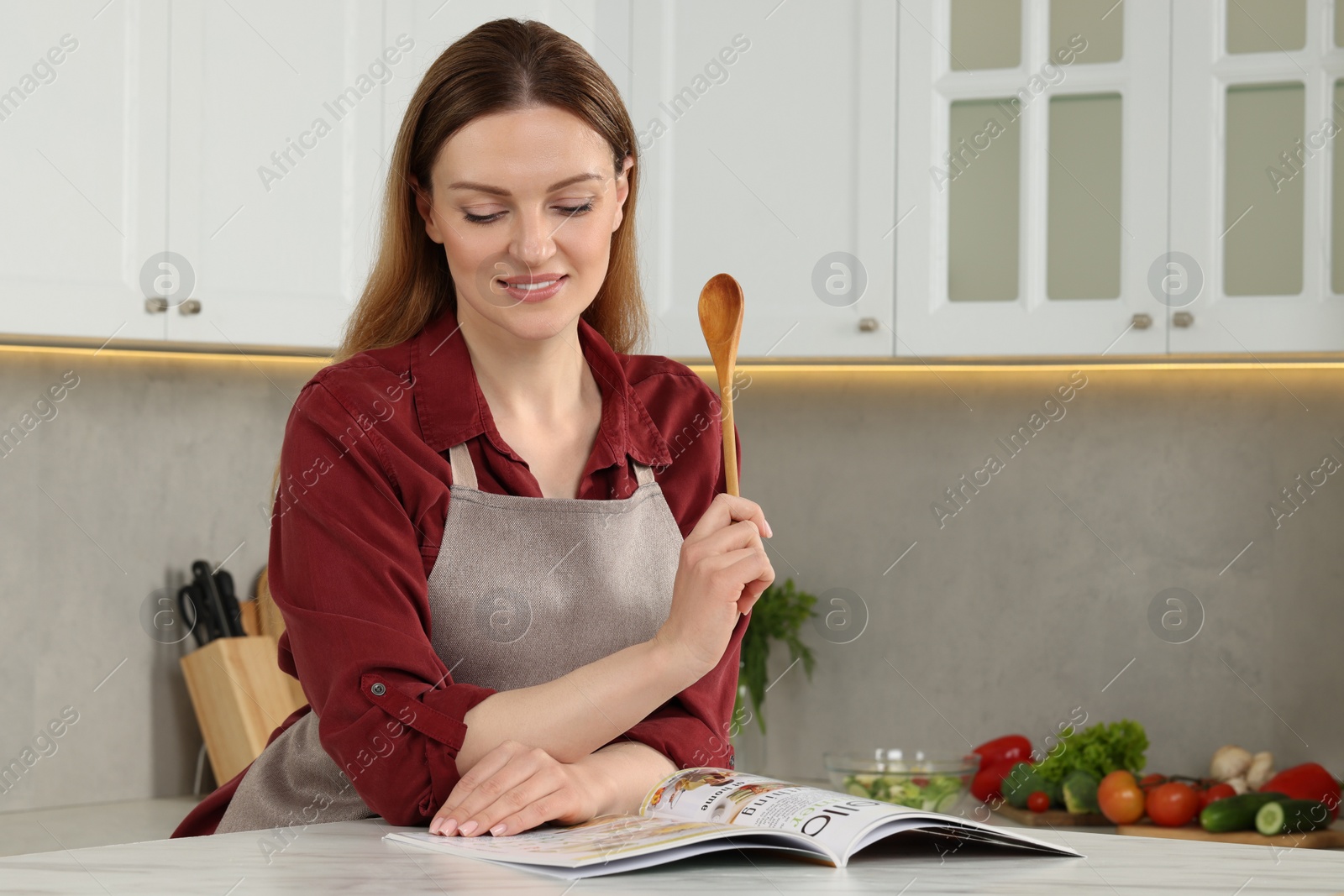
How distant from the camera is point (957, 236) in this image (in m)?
2.24

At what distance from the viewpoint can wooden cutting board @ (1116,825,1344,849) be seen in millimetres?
1949

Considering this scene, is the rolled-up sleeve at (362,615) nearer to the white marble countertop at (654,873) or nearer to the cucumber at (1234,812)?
the white marble countertop at (654,873)

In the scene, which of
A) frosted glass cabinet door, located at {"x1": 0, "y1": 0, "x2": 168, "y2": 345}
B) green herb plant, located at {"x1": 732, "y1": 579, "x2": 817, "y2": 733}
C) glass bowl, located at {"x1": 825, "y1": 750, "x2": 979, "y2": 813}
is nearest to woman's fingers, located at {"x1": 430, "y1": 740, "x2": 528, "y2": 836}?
glass bowl, located at {"x1": 825, "y1": 750, "x2": 979, "y2": 813}

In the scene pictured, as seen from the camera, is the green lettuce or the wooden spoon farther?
the green lettuce

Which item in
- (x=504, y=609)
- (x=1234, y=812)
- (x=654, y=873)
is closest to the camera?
(x=654, y=873)

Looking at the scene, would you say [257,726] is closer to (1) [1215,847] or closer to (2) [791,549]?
(2) [791,549]

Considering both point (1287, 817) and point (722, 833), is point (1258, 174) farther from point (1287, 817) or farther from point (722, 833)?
point (722, 833)

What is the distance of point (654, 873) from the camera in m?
0.70

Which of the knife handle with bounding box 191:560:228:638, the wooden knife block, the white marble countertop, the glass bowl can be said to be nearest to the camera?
the white marble countertop

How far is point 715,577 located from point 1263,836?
1.43 m

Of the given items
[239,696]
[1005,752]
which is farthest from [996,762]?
[239,696]

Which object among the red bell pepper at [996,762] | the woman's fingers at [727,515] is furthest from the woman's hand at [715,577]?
the red bell pepper at [996,762]

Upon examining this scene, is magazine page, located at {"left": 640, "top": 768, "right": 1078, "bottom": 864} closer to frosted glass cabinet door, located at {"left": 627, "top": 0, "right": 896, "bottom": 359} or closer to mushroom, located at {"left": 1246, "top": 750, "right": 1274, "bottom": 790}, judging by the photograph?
frosted glass cabinet door, located at {"left": 627, "top": 0, "right": 896, "bottom": 359}

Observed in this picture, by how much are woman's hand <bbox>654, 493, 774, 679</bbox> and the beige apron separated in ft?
0.58
